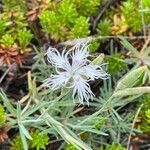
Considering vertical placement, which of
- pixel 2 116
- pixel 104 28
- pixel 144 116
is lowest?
pixel 144 116

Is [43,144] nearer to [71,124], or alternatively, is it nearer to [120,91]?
[71,124]

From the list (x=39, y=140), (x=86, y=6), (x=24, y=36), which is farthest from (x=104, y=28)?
(x=39, y=140)

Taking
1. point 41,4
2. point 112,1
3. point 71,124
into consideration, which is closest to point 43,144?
point 71,124

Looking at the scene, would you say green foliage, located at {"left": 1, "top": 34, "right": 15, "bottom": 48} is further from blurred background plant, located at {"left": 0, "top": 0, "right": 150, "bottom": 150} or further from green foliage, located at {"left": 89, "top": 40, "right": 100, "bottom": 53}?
green foliage, located at {"left": 89, "top": 40, "right": 100, "bottom": 53}

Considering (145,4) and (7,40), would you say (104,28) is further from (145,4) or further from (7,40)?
(7,40)

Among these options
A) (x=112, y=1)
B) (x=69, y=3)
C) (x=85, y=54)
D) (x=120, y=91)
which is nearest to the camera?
(x=120, y=91)

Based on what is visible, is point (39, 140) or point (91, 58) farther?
point (91, 58)
